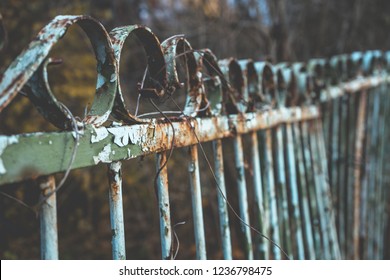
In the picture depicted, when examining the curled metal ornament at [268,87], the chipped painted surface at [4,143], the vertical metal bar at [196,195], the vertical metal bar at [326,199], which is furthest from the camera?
the vertical metal bar at [326,199]

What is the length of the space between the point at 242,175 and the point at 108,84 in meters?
0.68

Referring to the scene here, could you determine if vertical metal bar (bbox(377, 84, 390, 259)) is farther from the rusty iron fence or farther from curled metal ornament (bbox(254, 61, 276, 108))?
curled metal ornament (bbox(254, 61, 276, 108))

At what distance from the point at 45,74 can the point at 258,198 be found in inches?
37.7

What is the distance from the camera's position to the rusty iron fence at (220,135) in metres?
0.66

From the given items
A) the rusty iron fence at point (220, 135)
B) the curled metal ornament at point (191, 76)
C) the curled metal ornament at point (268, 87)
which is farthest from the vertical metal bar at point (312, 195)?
the curled metal ornament at point (191, 76)

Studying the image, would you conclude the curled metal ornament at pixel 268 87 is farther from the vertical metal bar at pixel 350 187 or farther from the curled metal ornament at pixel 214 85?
the vertical metal bar at pixel 350 187

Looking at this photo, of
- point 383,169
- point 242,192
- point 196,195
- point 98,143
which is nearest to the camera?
point 98,143

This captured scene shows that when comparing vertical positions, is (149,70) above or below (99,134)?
above

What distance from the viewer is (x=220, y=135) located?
1216 mm

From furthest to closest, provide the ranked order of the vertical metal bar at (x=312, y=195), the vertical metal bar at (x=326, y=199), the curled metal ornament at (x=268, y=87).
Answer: the vertical metal bar at (x=326, y=199), the vertical metal bar at (x=312, y=195), the curled metal ornament at (x=268, y=87)

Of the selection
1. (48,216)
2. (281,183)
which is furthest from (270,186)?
(48,216)

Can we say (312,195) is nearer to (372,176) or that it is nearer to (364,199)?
(364,199)

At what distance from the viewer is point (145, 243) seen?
3672mm

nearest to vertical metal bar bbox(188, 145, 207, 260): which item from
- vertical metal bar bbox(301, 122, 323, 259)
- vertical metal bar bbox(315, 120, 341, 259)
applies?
vertical metal bar bbox(301, 122, 323, 259)
